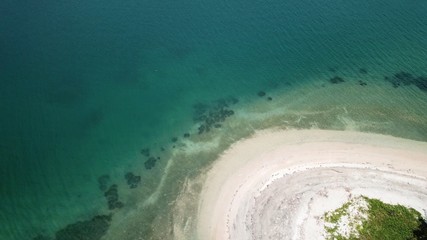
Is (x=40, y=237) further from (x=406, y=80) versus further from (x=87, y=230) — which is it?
(x=406, y=80)

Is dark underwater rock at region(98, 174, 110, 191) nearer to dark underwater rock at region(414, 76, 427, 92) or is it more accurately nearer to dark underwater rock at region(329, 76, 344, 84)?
dark underwater rock at region(329, 76, 344, 84)

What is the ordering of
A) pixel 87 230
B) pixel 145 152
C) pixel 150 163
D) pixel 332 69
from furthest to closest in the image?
pixel 332 69 → pixel 145 152 → pixel 150 163 → pixel 87 230

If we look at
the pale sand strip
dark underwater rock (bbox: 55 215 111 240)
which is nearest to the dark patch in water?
the pale sand strip

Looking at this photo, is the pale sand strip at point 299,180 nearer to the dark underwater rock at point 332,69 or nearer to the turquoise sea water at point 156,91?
the turquoise sea water at point 156,91

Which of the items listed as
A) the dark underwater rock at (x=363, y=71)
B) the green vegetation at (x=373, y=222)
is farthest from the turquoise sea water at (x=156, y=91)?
the green vegetation at (x=373, y=222)

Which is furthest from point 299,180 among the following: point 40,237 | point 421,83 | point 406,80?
point 421,83
